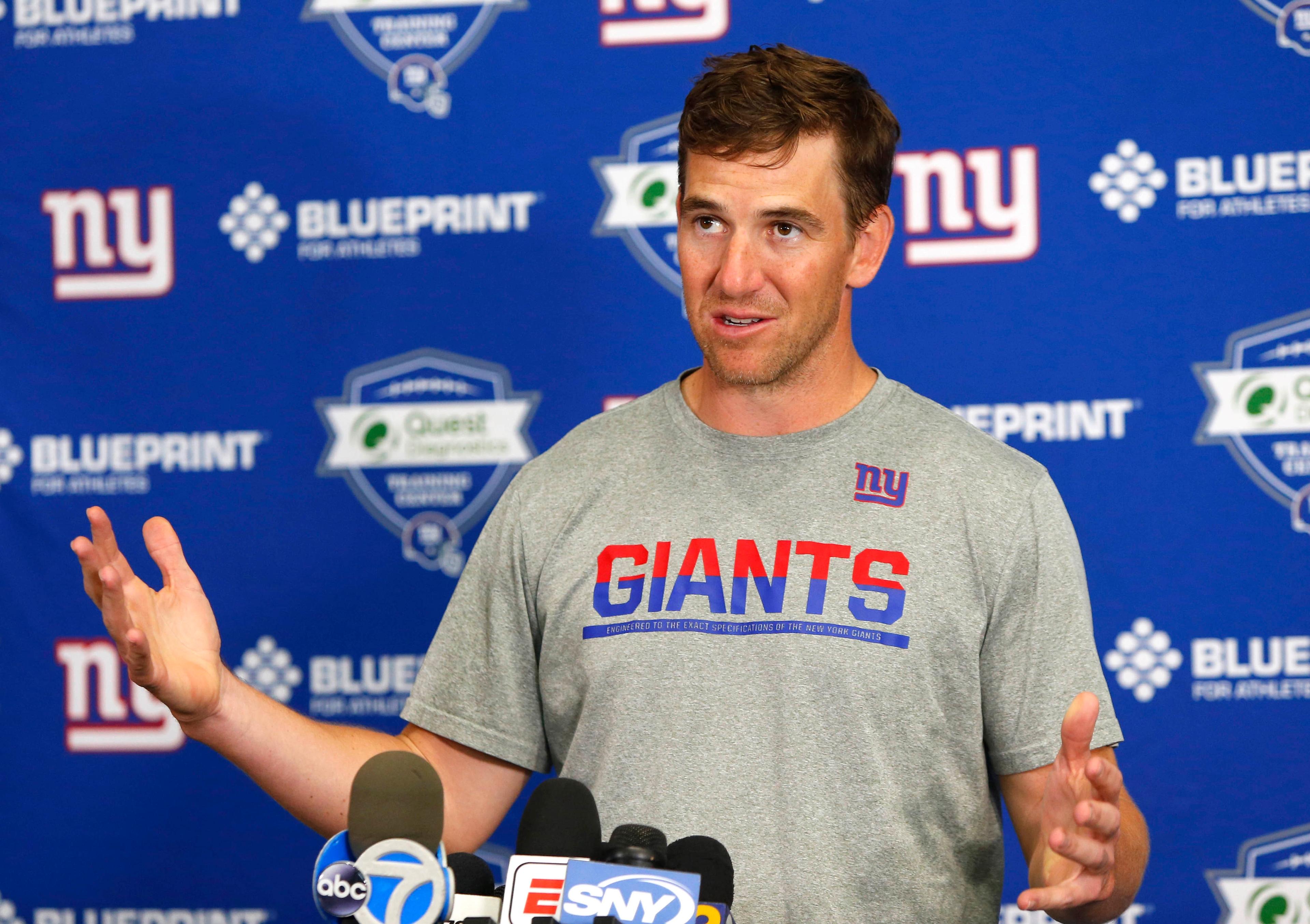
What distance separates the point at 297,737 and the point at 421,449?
3.11ft

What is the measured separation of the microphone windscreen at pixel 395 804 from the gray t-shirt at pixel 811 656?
0.52m

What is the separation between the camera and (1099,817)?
2.98ft

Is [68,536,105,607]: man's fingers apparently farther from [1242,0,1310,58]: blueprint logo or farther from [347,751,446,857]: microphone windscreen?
[1242,0,1310,58]: blueprint logo

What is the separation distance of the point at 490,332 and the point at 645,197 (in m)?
0.36

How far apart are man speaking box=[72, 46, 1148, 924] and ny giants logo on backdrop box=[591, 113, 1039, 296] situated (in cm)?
63

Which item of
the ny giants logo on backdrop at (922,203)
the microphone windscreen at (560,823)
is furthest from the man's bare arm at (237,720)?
the ny giants logo on backdrop at (922,203)

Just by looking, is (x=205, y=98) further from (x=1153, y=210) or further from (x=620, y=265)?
(x=1153, y=210)

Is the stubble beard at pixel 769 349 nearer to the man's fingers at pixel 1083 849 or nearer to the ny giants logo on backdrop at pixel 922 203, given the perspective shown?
the man's fingers at pixel 1083 849

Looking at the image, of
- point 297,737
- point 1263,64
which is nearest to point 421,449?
point 297,737

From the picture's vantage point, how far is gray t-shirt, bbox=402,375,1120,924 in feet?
3.95

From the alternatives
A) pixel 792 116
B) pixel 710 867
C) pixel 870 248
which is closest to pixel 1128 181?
pixel 870 248

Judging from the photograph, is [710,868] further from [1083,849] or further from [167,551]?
[167,551]

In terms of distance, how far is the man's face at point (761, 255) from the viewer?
4.16ft

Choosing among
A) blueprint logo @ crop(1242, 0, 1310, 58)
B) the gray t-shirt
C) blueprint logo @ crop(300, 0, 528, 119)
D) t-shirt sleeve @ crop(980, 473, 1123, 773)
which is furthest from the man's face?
blueprint logo @ crop(1242, 0, 1310, 58)
